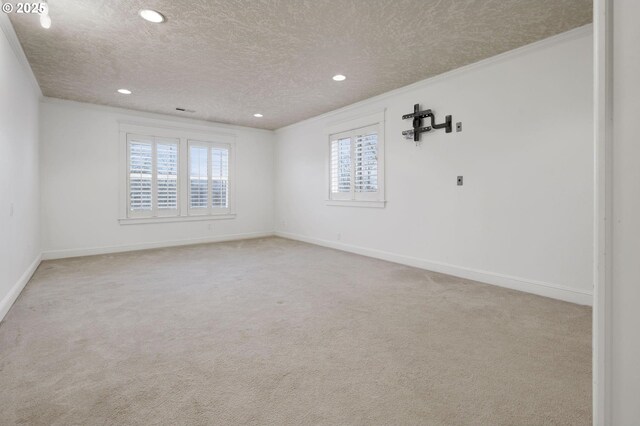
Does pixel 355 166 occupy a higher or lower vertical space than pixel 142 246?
higher

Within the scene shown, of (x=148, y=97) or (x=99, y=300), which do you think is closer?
(x=99, y=300)

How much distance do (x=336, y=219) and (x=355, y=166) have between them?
3.55 feet

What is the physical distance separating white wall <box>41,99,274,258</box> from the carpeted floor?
203 centimetres

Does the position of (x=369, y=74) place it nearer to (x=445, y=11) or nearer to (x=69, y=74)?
(x=445, y=11)

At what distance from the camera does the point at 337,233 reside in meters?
6.01

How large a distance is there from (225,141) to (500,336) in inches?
245

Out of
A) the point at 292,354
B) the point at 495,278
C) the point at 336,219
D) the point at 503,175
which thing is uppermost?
the point at 503,175

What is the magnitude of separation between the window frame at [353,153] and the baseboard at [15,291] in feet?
14.5

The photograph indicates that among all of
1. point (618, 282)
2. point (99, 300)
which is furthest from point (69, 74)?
point (618, 282)

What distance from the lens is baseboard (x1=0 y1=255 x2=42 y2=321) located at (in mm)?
2736

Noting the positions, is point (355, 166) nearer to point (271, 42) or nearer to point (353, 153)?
point (353, 153)

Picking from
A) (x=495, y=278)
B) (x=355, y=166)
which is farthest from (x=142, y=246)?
(x=495, y=278)

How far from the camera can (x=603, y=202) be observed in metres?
0.74

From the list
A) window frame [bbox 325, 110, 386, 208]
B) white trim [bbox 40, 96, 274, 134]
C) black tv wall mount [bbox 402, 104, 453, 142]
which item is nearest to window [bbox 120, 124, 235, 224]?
white trim [bbox 40, 96, 274, 134]
